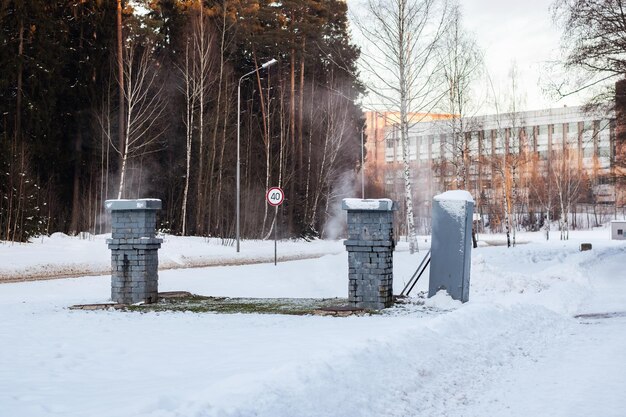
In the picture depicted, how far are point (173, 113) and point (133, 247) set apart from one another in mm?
32360

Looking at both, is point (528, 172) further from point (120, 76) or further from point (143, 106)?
point (120, 76)

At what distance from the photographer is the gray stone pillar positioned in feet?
43.7

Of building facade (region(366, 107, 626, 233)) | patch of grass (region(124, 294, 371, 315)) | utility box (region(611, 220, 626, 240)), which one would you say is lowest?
patch of grass (region(124, 294, 371, 315))

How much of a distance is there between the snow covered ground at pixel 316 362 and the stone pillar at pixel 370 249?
54 cm

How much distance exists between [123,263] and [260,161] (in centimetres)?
3852

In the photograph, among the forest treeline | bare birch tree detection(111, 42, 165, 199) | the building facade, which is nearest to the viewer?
the forest treeline

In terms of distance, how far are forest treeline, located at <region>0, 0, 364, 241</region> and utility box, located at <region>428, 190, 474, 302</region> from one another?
55.9 ft

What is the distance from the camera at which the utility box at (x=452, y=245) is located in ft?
44.5

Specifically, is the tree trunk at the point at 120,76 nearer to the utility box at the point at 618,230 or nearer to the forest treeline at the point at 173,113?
the forest treeline at the point at 173,113

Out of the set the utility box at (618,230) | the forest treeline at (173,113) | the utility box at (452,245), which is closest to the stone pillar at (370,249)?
the utility box at (452,245)

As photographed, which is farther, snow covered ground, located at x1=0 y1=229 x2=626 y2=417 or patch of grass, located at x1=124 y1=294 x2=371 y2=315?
patch of grass, located at x1=124 y1=294 x2=371 y2=315

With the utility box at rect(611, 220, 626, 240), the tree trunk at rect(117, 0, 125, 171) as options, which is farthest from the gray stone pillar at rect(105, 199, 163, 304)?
the utility box at rect(611, 220, 626, 240)

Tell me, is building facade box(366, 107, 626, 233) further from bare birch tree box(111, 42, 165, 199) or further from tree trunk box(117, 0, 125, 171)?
tree trunk box(117, 0, 125, 171)

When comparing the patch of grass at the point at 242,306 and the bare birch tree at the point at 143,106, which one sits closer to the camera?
the patch of grass at the point at 242,306
